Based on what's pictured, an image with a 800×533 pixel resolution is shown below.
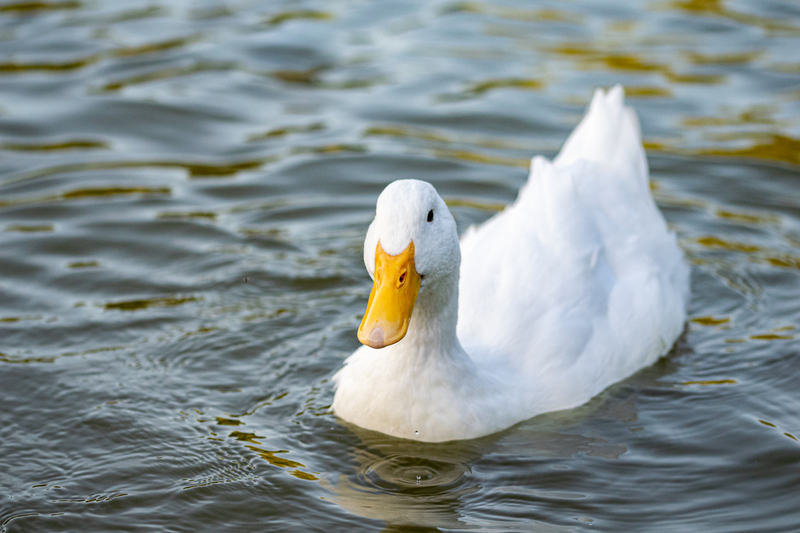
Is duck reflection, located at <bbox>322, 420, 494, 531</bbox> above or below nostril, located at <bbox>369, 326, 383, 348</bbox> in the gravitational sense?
below

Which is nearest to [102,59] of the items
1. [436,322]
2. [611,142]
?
[611,142]

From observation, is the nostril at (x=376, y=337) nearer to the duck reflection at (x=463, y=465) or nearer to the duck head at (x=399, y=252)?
the duck head at (x=399, y=252)

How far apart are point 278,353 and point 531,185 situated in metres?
2.01

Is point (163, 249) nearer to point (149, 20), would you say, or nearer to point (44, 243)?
point (44, 243)

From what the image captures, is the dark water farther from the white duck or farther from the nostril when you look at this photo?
the nostril

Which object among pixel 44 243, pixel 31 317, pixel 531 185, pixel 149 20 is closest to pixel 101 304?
pixel 31 317

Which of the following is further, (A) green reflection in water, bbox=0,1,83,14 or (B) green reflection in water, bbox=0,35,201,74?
(A) green reflection in water, bbox=0,1,83,14

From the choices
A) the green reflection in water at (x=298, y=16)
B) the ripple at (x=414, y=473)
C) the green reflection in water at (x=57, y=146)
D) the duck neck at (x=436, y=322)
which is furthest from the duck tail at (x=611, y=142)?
the green reflection in water at (x=298, y=16)

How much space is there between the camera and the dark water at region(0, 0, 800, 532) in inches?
199

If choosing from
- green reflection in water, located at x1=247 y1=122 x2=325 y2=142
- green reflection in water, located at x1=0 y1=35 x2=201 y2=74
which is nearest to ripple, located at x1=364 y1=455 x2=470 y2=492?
green reflection in water, located at x1=247 y1=122 x2=325 y2=142

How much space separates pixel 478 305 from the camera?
19.6 feet

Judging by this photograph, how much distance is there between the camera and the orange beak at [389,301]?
15.0 feet

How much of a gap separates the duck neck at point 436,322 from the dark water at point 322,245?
55 cm

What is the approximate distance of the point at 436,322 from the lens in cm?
515
